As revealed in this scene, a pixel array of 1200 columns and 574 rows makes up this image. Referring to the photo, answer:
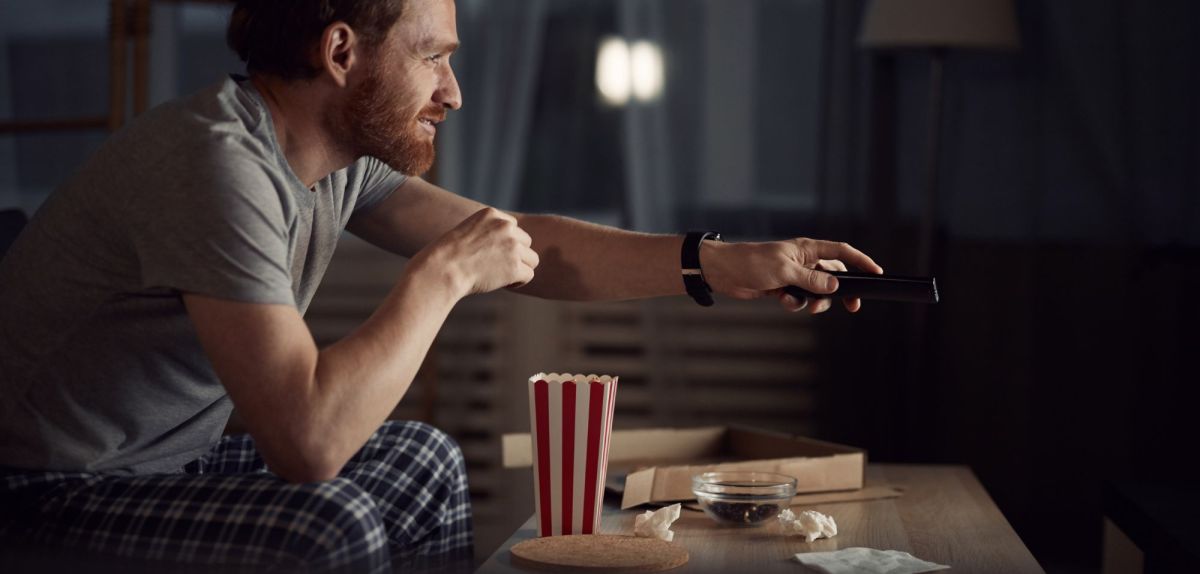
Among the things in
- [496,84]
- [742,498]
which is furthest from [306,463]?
[496,84]

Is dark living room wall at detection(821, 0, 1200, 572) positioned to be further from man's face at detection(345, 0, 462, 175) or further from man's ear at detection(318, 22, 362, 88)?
man's ear at detection(318, 22, 362, 88)

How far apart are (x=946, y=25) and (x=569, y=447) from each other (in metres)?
1.65

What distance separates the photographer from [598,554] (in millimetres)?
1122

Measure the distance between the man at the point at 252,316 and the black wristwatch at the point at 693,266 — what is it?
0.05 meters

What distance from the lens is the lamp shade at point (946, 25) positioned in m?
2.49

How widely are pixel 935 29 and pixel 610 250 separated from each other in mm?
1231

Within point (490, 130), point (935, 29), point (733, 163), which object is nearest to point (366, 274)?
point (490, 130)

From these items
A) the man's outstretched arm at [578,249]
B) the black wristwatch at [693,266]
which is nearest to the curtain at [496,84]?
the man's outstretched arm at [578,249]

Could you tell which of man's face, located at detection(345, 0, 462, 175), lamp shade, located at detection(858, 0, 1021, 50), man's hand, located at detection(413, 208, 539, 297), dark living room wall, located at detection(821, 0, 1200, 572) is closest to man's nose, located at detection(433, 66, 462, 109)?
man's face, located at detection(345, 0, 462, 175)

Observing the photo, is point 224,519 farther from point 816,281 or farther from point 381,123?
point 816,281

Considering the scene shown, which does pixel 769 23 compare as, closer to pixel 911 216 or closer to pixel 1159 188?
pixel 911 216

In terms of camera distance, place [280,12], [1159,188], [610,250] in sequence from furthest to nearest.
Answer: [1159,188] < [610,250] < [280,12]

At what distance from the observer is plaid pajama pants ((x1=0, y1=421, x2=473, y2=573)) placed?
1035 mm

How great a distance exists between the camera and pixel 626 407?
296 cm
